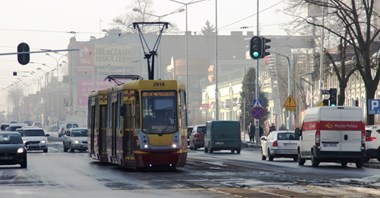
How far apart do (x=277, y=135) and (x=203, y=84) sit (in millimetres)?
113948

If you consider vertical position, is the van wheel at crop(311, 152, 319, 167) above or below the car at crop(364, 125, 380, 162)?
below

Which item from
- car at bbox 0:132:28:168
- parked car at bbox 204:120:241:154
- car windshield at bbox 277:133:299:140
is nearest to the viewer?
car at bbox 0:132:28:168

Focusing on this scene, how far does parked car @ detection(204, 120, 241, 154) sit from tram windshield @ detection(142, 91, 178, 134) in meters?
25.6

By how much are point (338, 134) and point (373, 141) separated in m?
5.46

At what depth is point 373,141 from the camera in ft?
147

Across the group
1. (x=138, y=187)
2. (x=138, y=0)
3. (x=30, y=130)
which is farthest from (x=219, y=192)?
(x=138, y=0)

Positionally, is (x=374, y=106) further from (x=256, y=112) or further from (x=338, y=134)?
(x=256, y=112)

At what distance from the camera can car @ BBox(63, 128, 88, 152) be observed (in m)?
64.7

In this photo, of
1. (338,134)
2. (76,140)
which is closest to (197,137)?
(76,140)

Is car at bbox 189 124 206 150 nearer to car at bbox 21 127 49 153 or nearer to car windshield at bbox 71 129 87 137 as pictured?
car windshield at bbox 71 129 87 137

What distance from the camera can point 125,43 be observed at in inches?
7224

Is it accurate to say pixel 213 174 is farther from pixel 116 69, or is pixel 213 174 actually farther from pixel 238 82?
pixel 116 69

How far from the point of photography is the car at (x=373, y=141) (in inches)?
1750

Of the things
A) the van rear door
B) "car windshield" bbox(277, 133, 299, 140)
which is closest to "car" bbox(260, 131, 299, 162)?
"car windshield" bbox(277, 133, 299, 140)
